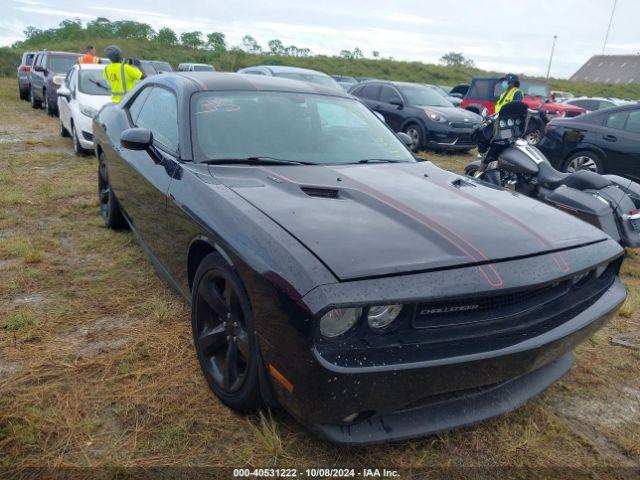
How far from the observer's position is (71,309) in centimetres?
334

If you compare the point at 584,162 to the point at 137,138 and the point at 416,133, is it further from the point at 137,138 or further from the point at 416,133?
the point at 137,138

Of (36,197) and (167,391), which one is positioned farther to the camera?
(36,197)

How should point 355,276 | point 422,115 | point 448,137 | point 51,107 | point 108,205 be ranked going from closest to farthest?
point 355,276
point 108,205
point 448,137
point 422,115
point 51,107

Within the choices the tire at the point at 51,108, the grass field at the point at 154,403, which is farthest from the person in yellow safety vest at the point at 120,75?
the tire at the point at 51,108

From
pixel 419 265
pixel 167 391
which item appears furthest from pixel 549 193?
pixel 167 391

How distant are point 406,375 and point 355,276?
392 mm

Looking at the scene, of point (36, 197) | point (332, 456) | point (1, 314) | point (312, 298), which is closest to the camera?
point (312, 298)

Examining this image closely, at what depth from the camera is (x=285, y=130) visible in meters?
3.25

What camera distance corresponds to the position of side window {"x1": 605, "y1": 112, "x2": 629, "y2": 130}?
7.51 meters

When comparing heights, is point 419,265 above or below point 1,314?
above

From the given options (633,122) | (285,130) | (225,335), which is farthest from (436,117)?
(225,335)

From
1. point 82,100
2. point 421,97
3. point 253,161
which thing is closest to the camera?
point 253,161

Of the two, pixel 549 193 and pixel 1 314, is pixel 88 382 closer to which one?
pixel 1 314

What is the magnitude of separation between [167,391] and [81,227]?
115 inches
